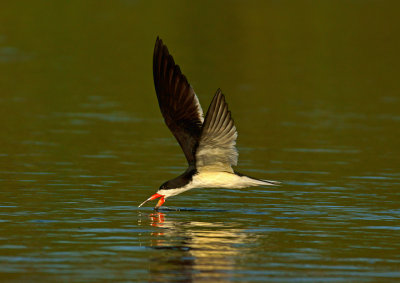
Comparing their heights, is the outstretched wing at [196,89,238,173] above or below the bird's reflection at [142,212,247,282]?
above

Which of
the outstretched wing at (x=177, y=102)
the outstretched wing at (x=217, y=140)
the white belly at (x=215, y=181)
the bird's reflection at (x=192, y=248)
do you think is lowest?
the bird's reflection at (x=192, y=248)

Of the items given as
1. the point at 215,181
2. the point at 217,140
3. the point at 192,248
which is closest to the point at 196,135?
the point at 215,181

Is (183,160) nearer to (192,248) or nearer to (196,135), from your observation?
(196,135)

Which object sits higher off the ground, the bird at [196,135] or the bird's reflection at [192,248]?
the bird at [196,135]

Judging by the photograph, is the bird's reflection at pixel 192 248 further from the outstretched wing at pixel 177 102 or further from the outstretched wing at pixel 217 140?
the outstretched wing at pixel 177 102

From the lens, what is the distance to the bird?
14.0m

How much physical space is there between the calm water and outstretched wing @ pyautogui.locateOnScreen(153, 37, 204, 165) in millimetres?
1070

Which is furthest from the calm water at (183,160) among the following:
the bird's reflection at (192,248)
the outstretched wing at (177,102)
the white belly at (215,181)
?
the outstretched wing at (177,102)

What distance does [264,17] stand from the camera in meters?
49.6

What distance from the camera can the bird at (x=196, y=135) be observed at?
14008 mm

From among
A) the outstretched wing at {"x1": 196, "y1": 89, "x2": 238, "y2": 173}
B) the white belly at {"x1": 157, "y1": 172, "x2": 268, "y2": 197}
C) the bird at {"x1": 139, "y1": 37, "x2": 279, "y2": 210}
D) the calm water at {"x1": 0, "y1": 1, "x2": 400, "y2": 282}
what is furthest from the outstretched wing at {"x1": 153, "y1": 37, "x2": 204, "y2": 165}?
the calm water at {"x1": 0, "y1": 1, "x2": 400, "y2": 282}

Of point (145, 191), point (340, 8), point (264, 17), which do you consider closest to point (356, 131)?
point (145, 191)

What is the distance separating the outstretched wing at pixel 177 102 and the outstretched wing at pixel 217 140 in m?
0.41

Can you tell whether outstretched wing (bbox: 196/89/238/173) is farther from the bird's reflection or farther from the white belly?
the bird's reflection
